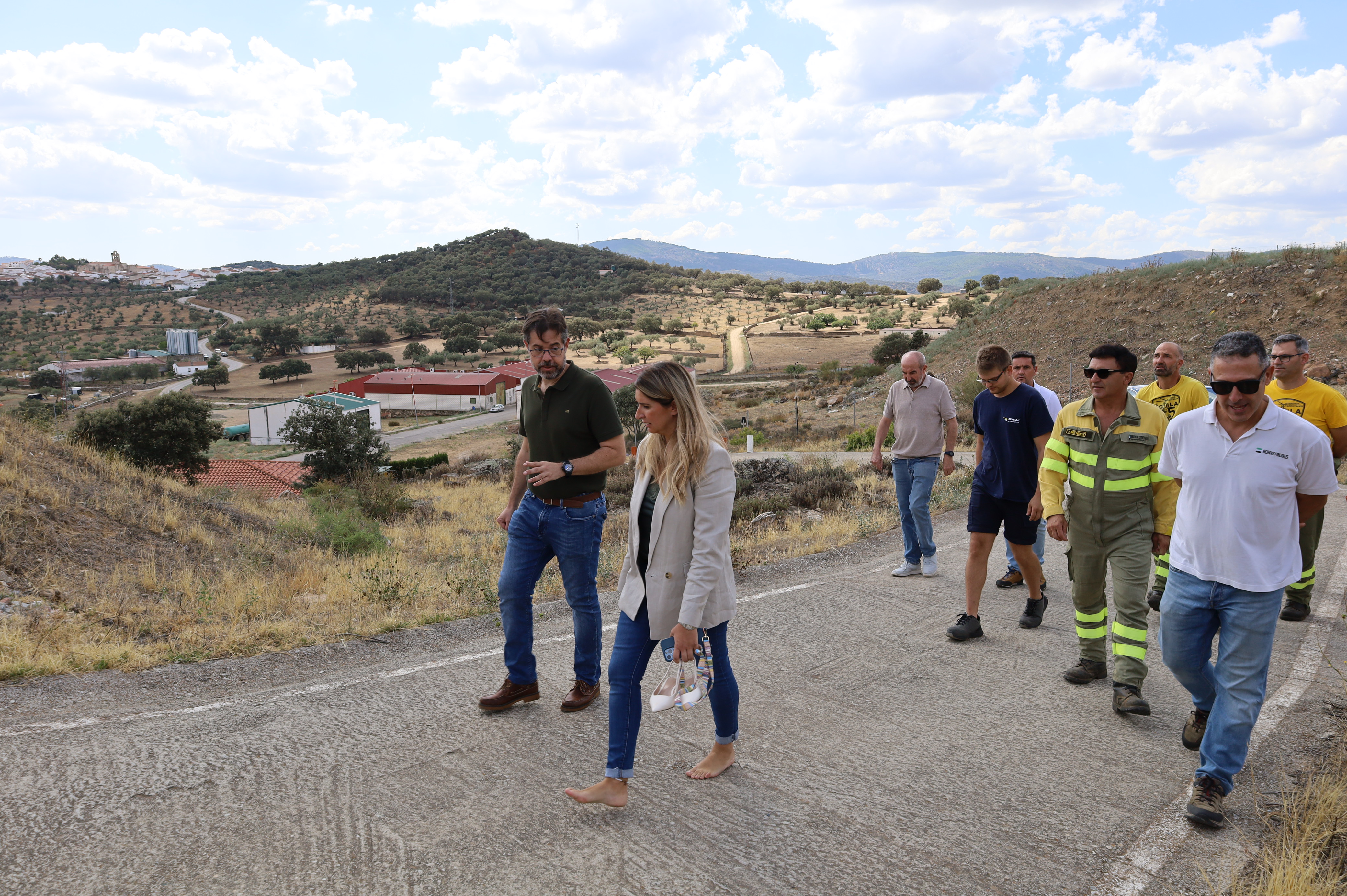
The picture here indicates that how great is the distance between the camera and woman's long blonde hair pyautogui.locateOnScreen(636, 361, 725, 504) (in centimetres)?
308

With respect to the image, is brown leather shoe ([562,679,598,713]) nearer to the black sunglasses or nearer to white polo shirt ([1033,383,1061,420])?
the black sunglasses

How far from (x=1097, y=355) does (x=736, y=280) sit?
4714 inches

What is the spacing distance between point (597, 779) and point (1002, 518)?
351 cm

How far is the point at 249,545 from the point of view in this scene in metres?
8.95

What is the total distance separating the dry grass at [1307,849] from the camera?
8.71 ft

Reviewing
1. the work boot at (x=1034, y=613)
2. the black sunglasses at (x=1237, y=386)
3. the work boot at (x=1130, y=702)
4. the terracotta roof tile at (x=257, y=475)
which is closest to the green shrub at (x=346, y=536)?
the work boot at (x=1034, y=613)

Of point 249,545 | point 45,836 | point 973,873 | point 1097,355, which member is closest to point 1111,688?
point 1097,355

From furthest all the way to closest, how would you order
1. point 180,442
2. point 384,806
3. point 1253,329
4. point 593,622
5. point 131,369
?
point 131,369, point 1253,329, point 180,442, point 593,622, point 384,806

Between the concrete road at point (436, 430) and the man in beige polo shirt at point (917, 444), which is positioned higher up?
the man in beige polo shirt at point (917, 444)

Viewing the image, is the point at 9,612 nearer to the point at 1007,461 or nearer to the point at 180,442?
the point at 1007,461

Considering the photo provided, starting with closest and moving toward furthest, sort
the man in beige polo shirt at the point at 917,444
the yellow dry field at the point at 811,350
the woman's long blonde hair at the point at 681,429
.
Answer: the woman's long blonde hair at the point at 681,429 → the man in beige polo shirt at the point at 917,444 → the yellow dry field at the point at 811,350

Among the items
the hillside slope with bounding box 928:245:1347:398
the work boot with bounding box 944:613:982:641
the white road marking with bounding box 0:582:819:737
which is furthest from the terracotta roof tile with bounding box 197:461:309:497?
the hillside slope with bounding box 928:245:1347:398

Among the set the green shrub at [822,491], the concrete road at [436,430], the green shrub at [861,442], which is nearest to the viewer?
the green shrub at [822,491]

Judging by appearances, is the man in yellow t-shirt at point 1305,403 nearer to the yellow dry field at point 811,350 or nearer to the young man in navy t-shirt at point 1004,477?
the young man in navy t-shirt at point 1004,477
